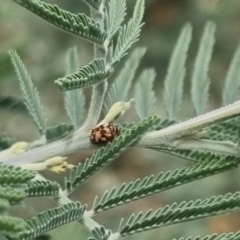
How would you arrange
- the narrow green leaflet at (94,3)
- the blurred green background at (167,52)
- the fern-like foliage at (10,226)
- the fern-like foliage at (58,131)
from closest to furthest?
A: the fern-like foliage at (10,226) < the narrow green leaflet at (94,3) < the fern-like foliage at (58,131) < the blurred green background at (167,52)

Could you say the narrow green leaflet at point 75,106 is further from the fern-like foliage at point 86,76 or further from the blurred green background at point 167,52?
the blurred green background at point 167,52

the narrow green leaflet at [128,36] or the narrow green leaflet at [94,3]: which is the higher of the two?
the narrow green leaflet at [94,3]

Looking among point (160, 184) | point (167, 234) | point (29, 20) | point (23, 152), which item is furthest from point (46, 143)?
point (29, 20)

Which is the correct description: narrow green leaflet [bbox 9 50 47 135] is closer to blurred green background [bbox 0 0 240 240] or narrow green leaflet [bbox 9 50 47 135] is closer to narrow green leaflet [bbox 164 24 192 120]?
narrow green leaflet [bbox 164 24 192 120]

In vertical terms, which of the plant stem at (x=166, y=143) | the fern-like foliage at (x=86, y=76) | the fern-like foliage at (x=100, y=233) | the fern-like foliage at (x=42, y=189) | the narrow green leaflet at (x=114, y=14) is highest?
the narrow green leaflet at (x=114, y=14)

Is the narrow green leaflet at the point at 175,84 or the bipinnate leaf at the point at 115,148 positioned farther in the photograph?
the narrow green leaflet at the point at 175,84

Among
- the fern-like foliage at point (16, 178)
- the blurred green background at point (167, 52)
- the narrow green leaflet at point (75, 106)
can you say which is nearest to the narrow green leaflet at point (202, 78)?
the narrow green leaflet at point (75, 106)
